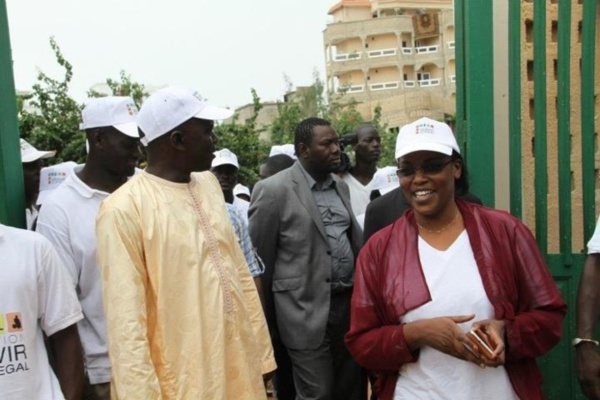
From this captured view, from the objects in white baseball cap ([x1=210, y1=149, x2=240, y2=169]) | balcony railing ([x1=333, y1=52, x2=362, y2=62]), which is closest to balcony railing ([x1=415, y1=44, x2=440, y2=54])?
balcony railing ([x1=333, y1=52, x2=362, y2=62])

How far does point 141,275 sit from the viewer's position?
324 centimetres

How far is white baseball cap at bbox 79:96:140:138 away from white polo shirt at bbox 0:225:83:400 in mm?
999

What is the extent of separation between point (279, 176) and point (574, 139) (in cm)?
186

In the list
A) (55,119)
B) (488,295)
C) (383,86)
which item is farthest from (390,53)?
(488,295)

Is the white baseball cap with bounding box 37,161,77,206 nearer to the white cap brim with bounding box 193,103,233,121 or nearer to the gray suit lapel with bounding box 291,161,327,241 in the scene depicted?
the gray suit lapel with bounding box 291,161,327,241

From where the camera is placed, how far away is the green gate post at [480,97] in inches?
179

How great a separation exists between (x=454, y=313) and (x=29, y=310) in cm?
155

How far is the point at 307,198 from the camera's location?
5320mm

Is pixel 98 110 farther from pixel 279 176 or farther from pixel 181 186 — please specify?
pixel 279 176

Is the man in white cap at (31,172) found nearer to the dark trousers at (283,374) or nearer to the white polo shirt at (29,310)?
the dark trousers at (283,374)

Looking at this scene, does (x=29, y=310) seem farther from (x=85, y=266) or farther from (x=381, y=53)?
(x=381, y=53)

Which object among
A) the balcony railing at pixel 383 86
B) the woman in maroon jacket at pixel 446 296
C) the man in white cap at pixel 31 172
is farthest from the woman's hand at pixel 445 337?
the balcony railing at pixel 383 86

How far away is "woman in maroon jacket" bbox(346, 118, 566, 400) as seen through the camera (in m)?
3.08

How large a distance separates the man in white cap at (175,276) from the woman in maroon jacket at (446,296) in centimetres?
51
